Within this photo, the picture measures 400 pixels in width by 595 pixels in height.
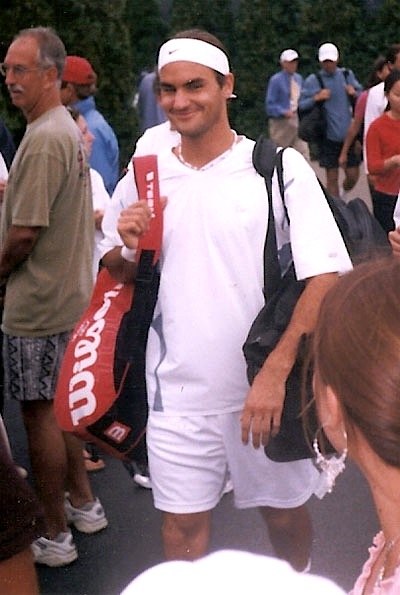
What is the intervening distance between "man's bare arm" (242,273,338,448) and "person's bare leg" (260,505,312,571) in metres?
0.43

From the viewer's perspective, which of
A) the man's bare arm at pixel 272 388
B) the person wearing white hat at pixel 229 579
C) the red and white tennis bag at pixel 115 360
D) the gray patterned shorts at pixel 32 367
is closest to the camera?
the person wearing white hat at pixel 229 579

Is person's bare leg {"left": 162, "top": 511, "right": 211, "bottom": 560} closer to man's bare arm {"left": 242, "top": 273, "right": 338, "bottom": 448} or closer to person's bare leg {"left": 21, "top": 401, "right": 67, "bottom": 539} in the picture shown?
man's bare arm {"left": 242, "top": 273, "right": 338, "bottom": 448}

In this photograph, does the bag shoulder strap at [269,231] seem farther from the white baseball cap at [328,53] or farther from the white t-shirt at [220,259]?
the white baseball cap at [328,53]

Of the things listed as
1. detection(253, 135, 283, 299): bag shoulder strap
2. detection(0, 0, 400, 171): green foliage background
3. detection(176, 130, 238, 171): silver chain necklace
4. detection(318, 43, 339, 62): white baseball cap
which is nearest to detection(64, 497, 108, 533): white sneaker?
detection(253, 135, 283, 299): bag shoulder strap

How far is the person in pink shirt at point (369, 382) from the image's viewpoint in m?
1.49

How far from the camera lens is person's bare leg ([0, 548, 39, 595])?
6.55ft

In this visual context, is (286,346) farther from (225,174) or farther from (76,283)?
(76,283)

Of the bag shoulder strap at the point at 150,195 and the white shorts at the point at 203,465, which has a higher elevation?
the bag shoulder strap at the point at 150,195

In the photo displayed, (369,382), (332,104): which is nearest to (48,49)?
(369,382)

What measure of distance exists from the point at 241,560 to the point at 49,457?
3015 millimetres

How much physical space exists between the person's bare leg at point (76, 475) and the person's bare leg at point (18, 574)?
7.33ft

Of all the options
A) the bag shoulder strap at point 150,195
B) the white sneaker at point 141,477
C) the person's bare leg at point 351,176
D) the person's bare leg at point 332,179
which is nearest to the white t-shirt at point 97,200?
the white sneaker at point 141,477

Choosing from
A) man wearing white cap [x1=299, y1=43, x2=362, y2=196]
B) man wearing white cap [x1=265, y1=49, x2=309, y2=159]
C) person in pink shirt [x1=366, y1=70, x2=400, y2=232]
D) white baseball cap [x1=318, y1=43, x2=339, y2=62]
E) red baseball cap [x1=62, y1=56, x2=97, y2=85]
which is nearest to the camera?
red baseball cap [x1=62, y1=56, x2=97, y2=85]

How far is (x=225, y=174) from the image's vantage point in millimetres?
3076
